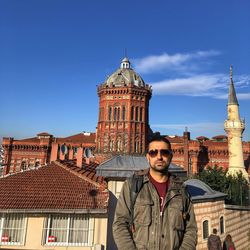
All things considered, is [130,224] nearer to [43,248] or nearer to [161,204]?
[161,204]

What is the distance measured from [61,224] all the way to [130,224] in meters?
8.05

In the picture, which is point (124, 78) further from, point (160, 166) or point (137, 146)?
point (160, 166)

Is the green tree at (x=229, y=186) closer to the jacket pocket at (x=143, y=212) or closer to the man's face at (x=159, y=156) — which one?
the man's face at (x=159, y=156)

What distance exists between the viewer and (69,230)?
980cm

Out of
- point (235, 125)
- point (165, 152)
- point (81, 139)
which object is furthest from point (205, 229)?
point (81, 139)

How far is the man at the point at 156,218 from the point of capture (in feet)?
8.59

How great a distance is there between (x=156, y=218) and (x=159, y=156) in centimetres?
65

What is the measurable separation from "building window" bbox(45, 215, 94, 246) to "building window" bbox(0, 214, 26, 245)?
0.92 m

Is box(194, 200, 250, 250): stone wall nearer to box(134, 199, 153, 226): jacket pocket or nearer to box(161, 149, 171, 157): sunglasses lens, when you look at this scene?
box(161, 149, 171, 157): sunglasses lens

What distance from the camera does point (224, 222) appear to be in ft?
48.7

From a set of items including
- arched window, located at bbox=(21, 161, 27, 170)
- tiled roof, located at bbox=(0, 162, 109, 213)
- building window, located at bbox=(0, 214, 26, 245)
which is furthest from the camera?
arched window, located at bbox=(21, 161, 27, 170)

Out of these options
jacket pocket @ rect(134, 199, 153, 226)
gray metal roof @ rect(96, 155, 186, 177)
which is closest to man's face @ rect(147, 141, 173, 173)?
jacket pocket @ rect(134, 199, 153, 226)

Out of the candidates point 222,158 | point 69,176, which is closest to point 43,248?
point 69,176

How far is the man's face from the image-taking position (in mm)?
2859
